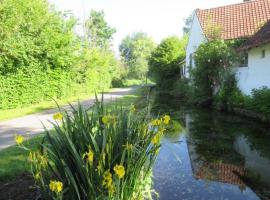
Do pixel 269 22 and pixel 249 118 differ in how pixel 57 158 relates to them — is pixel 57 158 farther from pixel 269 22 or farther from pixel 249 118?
pixel 269 22

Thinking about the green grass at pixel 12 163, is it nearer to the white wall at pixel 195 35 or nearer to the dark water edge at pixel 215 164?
the dark water edge at pixel 215 164

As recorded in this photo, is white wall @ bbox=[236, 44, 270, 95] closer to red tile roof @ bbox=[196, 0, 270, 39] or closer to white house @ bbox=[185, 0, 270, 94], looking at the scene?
white house @ bbox=[185, 0, 270, 94]

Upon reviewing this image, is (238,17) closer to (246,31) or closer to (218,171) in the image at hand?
(246,31)

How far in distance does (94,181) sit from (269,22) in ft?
60.6

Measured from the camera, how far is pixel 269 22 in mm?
19281

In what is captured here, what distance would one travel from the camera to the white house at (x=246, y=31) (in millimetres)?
16203

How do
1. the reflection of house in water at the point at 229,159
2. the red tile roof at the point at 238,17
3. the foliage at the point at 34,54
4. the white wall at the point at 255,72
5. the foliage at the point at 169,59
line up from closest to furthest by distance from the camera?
the reflection of house in water at the point at 229,159 < the white wall at the point at 255,72 < the foliage at the point at 34,54 < the red tile roof at the point at 238,17 < the foliage at the point at 169,59

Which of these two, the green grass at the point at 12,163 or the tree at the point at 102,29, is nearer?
the green grass at the point at 12,163

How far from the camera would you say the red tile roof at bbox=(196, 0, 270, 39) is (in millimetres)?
23547

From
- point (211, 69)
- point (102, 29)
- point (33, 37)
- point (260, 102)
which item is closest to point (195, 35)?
point (211, 69)

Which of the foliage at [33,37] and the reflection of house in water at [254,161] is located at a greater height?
the foliage at [33,37]

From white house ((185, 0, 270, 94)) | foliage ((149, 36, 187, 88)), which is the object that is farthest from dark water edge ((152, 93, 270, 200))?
foliage ((149, 36, 187, 88))

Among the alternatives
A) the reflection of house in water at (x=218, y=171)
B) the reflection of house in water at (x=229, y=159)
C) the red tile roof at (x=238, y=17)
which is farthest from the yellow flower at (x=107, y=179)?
the red tile roof at (x=238, y=17)

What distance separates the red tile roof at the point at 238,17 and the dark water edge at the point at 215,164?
12.3 meters
